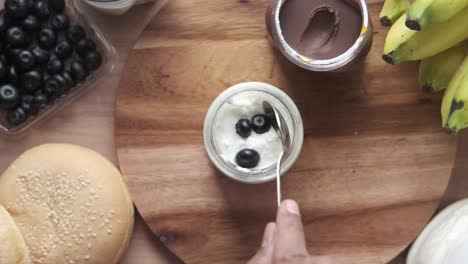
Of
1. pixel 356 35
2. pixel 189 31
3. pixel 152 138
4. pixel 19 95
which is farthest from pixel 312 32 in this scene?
pixel 19 95

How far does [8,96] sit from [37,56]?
3.2 inches

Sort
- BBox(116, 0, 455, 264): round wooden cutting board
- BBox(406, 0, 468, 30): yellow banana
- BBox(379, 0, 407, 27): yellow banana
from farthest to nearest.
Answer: BBox(116, 0, 455, 264): round wooden cutting board < BBox(379, 0, 407, 27): yellow banana < BBox(406, 0, 468, 30): yellow banana

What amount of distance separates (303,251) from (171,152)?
30cm

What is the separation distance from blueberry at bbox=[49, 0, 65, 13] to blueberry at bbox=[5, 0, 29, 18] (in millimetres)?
39

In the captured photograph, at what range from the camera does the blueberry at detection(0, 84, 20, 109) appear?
102 cm

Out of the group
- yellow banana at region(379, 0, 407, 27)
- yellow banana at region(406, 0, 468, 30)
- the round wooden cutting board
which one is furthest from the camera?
the round wooden cutting board

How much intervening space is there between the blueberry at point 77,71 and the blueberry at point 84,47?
2 centimetres

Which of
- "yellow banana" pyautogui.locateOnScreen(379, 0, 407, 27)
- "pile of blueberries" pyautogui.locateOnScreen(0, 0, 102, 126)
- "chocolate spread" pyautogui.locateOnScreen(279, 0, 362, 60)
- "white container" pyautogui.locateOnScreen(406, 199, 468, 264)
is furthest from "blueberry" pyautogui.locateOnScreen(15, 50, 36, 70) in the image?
"white container" pyautogui.locateOnScreen(406, 199, 468, 264)

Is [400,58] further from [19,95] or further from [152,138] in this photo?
[19,95]

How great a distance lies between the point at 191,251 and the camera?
101 centimetres

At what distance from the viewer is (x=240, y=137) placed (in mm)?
962

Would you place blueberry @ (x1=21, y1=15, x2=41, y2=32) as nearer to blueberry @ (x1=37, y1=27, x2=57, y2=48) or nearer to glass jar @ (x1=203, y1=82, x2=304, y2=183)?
blueberry @ (x1=37, y1=27, x2=57, y2=48)

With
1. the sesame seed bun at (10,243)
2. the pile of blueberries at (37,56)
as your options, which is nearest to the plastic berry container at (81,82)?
the pile of blueberries at (37,56)

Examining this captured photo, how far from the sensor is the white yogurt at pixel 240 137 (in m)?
0.96
